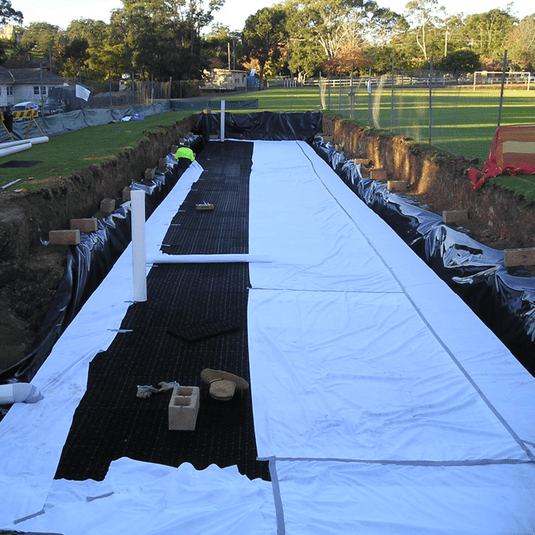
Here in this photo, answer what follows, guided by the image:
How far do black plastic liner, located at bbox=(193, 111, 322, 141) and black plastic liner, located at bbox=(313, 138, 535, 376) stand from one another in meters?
13.2

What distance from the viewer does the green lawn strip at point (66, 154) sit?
8.19 meters

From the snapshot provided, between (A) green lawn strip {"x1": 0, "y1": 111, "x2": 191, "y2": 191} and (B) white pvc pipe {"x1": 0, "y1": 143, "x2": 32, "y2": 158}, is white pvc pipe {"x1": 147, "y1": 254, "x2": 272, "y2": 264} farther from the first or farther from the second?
(B) white pvc pipe {"x1": 0, "y1": 143, "x2": 32, "y2": 158}

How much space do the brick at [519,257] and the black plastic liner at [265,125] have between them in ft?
55.7

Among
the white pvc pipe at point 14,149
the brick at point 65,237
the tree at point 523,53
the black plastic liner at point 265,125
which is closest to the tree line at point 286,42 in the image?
the tree at point 523,53

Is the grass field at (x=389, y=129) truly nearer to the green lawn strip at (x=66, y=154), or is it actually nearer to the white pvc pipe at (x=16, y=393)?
the green lawn strip at (x=66, y=154)

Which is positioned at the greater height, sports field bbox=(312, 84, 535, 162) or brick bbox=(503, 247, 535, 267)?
sports field bbox=(312, 84, 535, 162)

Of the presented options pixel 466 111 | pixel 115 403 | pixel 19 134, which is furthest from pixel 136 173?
pixel 466 111

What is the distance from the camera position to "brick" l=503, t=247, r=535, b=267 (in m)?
5.61

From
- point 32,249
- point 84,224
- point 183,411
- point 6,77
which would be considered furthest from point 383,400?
point 6,77

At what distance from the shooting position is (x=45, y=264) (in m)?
5.96

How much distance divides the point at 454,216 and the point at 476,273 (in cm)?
185

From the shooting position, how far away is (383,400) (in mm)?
4277

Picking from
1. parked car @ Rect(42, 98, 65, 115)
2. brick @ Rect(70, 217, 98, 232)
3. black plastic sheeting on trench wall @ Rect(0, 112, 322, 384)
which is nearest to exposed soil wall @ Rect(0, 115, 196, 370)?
black plastic sheeting on trench wall @ Rect(0, 112, 322, 384)

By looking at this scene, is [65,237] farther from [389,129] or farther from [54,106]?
[54,106]
